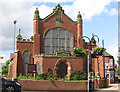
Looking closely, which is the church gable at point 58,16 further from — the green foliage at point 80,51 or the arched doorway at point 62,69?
the arched doorway at point 62,69

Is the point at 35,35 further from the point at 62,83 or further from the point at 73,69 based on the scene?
the point at 62,83

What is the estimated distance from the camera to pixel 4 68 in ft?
296

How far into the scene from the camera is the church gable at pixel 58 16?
138 feet

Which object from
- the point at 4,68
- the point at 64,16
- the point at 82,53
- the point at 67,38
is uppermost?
the point at 64,16

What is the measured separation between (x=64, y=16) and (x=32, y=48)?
10.7m

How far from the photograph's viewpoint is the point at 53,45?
136 ft

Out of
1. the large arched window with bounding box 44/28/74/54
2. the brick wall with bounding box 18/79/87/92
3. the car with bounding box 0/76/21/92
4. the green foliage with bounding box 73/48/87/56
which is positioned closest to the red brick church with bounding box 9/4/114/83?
the large arched window with bounding box 44/28/74/54

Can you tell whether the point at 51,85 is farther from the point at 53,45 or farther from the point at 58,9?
the point at 58,9

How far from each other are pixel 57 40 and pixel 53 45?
1.49 metres

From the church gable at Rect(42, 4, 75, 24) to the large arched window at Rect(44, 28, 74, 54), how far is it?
2.26 metres

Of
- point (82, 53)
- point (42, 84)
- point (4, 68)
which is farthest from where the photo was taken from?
point (4, 68)

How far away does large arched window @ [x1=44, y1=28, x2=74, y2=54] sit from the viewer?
41.1 m

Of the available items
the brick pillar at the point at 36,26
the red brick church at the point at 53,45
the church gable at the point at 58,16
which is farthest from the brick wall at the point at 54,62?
the church gable at the point at 58,16

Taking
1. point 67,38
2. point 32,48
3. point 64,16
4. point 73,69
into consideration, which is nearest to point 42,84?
point 73,69
